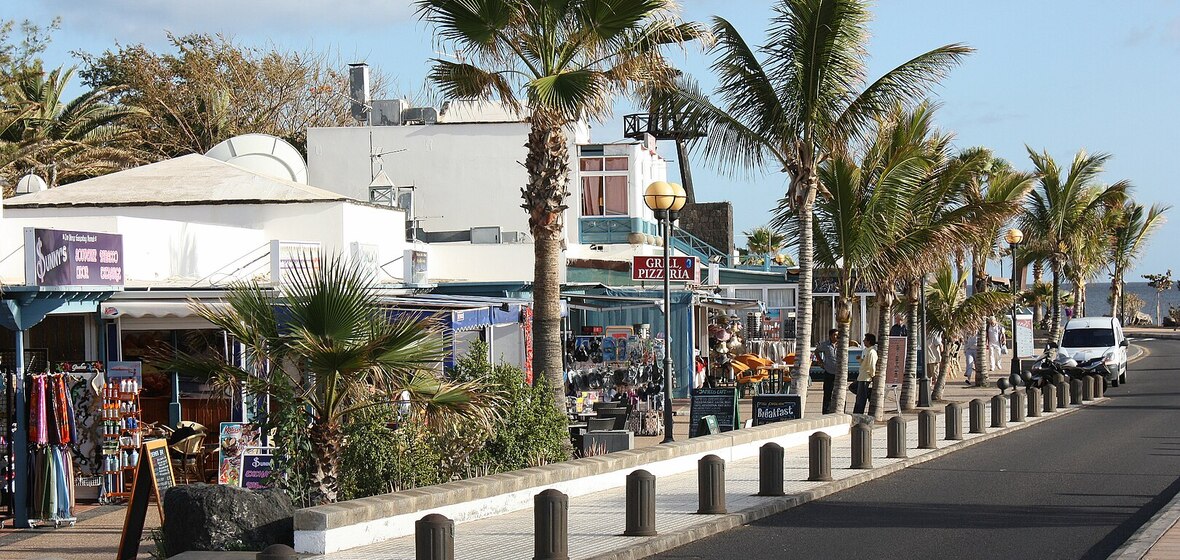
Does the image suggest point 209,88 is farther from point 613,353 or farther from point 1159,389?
point 1159,389

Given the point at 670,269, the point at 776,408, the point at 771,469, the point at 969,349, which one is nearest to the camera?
the point at 771,469

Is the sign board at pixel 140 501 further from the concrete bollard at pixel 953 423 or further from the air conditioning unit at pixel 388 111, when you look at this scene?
the air conditioning unit at pixel 388 111

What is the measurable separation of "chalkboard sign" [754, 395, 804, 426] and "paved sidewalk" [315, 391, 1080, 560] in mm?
2132

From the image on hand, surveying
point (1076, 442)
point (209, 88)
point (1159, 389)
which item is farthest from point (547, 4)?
point (209, 88)

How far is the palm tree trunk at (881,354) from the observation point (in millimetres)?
25047

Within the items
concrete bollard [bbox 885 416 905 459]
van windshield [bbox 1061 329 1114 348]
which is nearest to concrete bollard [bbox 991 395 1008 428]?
concrete bollard [bbox 885 416 905 459]

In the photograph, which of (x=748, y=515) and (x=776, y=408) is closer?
(x=748, y=515)

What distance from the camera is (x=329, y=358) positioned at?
11.6 metres

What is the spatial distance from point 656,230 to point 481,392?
25.5 meters

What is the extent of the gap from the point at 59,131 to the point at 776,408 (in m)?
25.0

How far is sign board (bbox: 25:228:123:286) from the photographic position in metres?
14.1

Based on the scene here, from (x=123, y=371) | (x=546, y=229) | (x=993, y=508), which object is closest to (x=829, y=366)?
(x=546, y=229)

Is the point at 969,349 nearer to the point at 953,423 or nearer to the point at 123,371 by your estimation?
the point at 953,423

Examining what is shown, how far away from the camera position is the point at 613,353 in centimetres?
2544
